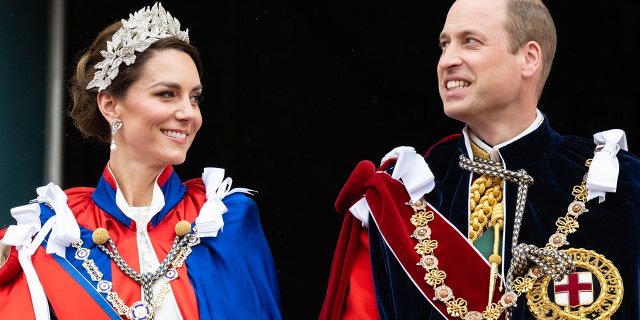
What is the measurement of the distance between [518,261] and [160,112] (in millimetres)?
1281

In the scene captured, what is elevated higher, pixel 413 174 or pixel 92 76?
pixel 92 76

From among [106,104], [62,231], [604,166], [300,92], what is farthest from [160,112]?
[300,92]

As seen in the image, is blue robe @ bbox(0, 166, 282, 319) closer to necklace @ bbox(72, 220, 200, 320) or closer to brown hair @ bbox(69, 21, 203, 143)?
necklace @ bbox(72, 220, 200, 320)

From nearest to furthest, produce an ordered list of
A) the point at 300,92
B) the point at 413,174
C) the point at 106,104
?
the point at 413,174, the point at 106,104, the point at 300,92

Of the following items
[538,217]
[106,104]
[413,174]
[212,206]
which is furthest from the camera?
[106,104]

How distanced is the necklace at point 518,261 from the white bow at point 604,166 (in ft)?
0.17

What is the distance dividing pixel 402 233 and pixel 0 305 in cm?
134

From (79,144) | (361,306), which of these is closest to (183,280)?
(361,306)

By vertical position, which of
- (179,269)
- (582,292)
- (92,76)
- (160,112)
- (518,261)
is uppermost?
(92,76)

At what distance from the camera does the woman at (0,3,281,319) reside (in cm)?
434

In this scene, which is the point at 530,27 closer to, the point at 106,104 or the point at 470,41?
the point at 470,41

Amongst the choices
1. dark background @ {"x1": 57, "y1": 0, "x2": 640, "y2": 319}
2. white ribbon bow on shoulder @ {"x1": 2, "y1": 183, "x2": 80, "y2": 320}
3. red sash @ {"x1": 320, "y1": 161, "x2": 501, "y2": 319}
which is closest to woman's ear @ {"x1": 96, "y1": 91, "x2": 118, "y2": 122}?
white ribbon bow on shoulder @ {"x1": 2, "y1": 183, "x2": 80, "y2": 320}

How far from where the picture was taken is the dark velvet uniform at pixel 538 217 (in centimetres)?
402

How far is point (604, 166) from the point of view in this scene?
4.07 meters
